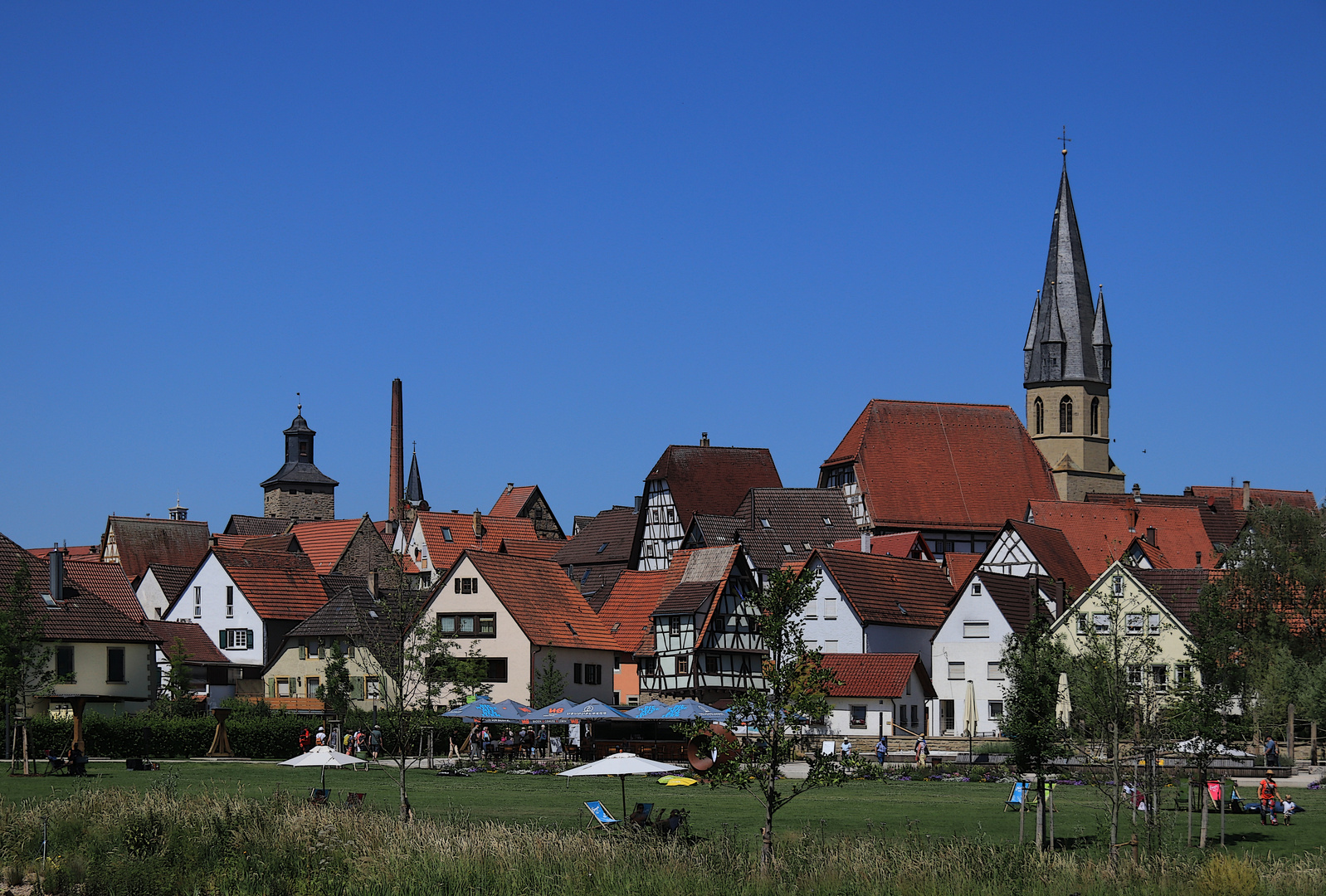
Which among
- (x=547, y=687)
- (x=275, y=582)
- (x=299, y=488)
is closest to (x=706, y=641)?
(x=547, y=687)

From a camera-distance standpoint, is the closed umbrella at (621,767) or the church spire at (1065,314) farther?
the church spire at (1065,314)

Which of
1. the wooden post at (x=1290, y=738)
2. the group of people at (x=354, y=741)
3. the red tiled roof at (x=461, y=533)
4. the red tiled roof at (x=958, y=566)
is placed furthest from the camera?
the red tiled roof at (x=461, y=533)

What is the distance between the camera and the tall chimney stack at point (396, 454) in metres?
123

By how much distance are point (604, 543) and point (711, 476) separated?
7.24 metres

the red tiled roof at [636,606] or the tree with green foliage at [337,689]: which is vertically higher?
the red tiled roof at [636,606]

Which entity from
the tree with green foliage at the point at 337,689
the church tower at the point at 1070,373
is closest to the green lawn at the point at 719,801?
the tree with green foliage at the point at 337,689

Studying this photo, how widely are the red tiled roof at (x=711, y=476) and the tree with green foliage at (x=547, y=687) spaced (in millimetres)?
26838

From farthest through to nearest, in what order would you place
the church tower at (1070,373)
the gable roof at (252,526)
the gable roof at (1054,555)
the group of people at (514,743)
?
the gable roof at (252,526), the church tower at (1070,373), the gable roof at (1054,555), the group of people at (514,743)

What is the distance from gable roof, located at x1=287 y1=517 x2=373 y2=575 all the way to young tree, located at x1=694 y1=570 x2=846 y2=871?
232 feet

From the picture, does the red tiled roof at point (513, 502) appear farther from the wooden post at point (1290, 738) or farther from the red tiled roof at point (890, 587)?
the wooden post at point (1290, 738)

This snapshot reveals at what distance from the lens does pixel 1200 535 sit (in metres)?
91.4

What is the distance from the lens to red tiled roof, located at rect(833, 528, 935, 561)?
8244 centimetres

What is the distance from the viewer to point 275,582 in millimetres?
80562

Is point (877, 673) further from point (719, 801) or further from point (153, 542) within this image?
point (153, 542)
